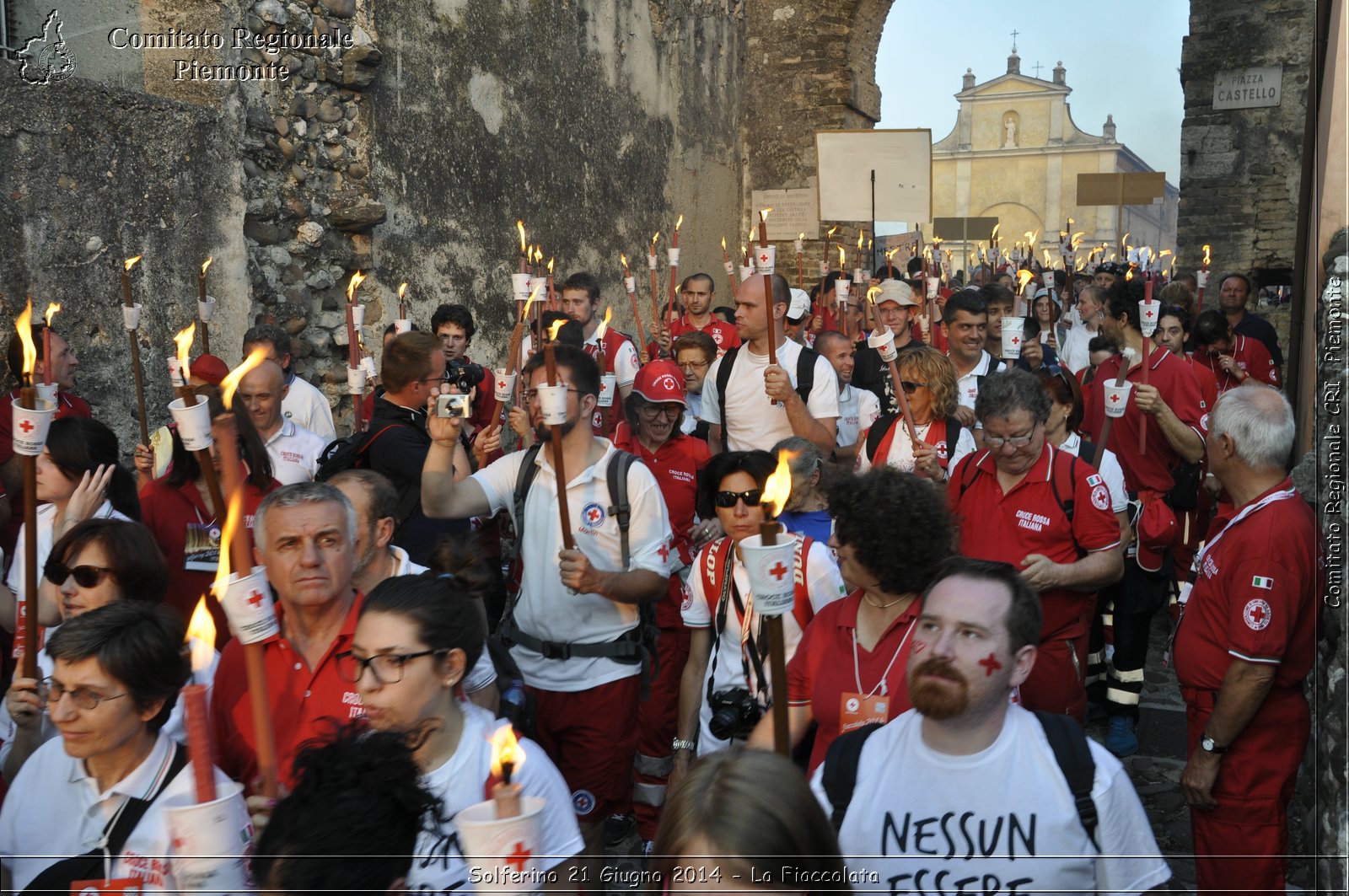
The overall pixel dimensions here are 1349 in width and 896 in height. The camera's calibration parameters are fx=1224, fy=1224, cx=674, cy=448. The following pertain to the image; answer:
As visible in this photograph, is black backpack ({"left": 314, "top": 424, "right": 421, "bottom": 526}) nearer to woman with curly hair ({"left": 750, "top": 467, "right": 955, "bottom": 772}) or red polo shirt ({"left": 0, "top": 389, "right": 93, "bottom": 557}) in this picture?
red polo shirt ({"left": 0, "top": 389, "right": 93, "bottom": 557})

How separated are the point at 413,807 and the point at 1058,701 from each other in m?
2.78

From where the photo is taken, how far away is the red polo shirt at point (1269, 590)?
3.53m

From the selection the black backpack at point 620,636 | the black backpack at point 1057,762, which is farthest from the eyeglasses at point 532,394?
the black backpack at point 1057,762

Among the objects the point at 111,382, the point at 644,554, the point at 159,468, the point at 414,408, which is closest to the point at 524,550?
the point at 644,554

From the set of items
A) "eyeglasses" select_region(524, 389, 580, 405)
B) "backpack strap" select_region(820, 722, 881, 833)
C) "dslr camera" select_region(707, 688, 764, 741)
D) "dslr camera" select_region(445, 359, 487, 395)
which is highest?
"eyeglasses" select_region(524, 389, 580, 405)

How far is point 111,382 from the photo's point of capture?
651 centimetres

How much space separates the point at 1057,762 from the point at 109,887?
196cm

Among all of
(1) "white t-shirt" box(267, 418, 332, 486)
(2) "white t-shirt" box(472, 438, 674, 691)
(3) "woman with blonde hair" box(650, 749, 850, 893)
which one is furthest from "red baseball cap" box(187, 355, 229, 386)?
(3) "woman with blonde hair" box(650, 749, 850, 893)

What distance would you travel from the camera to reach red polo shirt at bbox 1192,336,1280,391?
9.00 meters

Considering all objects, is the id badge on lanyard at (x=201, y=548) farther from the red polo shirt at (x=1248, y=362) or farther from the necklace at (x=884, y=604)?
the red polo shirt at (x=1248, y=362)

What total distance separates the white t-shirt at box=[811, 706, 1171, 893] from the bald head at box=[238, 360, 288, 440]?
11.2 ft

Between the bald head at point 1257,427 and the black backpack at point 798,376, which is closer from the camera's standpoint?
the bald head at point 1257,427

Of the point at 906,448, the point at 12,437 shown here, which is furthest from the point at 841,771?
the point at 12,437

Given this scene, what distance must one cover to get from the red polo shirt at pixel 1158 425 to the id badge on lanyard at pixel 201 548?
4.53m
